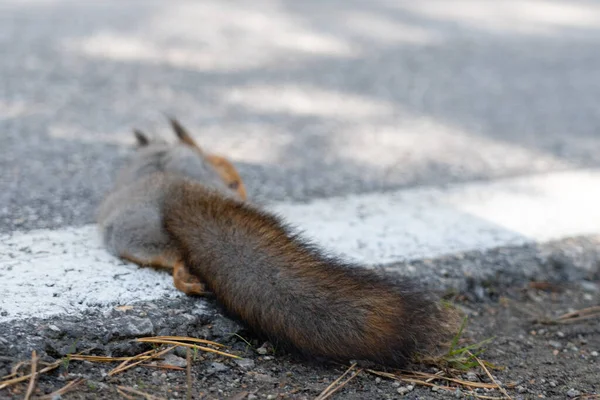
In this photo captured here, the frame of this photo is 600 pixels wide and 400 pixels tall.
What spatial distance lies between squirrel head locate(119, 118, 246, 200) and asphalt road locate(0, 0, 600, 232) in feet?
0.83

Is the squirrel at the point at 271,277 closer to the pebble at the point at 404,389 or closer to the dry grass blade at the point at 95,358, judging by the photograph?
the pebble at the point at 404,389

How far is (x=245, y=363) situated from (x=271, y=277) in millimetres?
302

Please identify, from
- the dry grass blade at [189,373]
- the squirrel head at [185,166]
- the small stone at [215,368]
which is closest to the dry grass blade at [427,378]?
the small stone at [215,368]

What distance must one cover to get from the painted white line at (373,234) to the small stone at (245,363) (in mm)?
407

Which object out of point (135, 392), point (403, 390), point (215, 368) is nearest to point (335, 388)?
point (403, 390)

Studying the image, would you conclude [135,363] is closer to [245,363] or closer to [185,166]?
[245,363]

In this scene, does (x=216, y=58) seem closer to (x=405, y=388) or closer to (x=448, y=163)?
(x=448, y=163)

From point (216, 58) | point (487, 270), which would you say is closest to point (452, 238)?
point (487, 270)

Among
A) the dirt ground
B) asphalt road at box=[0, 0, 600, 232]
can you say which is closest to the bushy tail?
the dirt ground

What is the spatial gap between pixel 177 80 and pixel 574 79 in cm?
333

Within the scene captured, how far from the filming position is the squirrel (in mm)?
2359

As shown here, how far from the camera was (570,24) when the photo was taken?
27.9 feet

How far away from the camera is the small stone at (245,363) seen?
2.55 meters

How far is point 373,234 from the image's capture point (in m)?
3.54
